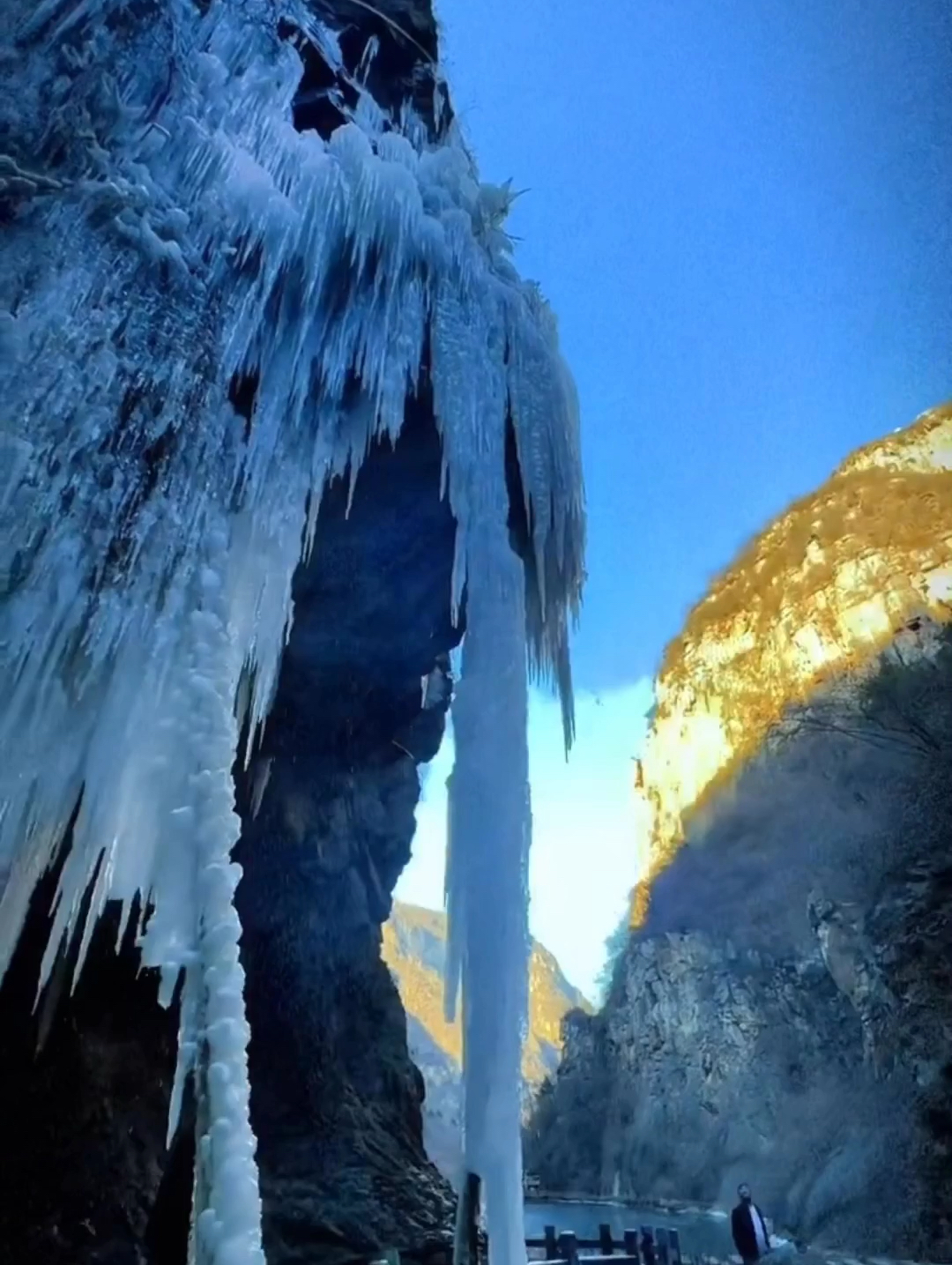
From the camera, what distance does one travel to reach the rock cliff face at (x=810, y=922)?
551cm

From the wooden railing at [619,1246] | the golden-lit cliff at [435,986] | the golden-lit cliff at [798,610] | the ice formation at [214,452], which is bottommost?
the wooden railing at [619,1246]

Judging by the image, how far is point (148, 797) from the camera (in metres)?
1.52

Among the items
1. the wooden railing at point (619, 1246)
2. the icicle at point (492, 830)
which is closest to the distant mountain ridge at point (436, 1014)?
the wooden railing at point (619, 1246)

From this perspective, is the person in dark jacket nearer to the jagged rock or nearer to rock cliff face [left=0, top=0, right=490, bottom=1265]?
the jagged rock

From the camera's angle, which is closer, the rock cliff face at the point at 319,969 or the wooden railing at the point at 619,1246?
the rock cliff face at the point at 319,969

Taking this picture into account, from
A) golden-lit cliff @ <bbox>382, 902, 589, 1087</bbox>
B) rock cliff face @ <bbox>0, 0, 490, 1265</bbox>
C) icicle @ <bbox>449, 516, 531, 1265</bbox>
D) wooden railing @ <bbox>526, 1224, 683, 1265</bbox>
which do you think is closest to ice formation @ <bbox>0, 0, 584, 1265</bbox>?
icicle @ <bbox>449, 516, 531, 1265</bbox>

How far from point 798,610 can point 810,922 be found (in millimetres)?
4319

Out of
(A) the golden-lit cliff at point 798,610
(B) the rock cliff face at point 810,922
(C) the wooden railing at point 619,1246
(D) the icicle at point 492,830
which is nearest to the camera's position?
(D) the icicle at point 492,830

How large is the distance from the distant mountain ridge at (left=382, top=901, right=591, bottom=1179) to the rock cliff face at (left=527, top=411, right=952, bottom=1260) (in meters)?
0.30

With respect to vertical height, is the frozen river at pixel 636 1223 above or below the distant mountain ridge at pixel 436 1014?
below

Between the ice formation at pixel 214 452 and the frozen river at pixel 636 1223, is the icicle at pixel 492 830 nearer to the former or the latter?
the ice formation at pixel 214 452

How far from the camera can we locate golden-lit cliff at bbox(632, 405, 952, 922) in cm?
889

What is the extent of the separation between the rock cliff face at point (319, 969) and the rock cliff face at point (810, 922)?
3.56 meters

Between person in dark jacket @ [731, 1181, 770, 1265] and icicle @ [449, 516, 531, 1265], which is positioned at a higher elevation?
icicle @ [449, 516, 531, 1265]
